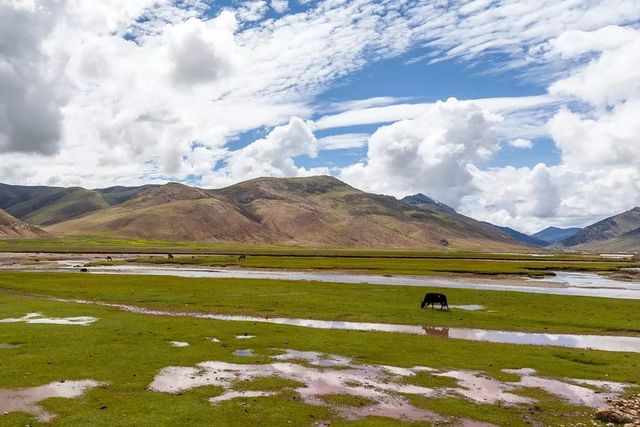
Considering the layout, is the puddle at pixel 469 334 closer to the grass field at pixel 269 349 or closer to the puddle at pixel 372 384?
the grass field at pixel 269 349

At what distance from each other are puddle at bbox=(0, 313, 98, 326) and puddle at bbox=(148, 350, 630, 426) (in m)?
15.1

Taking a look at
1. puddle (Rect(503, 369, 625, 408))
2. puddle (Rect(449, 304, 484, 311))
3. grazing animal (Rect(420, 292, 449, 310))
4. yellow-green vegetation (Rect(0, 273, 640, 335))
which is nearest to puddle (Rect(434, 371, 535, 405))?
puddle (Rect(503, 369, 625, 408))

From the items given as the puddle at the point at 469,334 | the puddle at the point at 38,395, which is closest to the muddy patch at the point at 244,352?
the puddle at the point at 469,334

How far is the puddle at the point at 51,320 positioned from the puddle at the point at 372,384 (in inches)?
595

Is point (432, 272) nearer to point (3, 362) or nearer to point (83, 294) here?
point (83, 294)

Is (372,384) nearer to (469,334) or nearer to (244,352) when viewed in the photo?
(244,352)

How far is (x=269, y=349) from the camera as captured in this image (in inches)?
1160

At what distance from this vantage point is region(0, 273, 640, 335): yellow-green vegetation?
42719 mm

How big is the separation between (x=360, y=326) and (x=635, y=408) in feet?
72.0

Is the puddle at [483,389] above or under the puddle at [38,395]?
under

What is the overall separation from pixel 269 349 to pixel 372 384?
844cm

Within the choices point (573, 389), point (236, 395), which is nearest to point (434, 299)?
point (573, 389)

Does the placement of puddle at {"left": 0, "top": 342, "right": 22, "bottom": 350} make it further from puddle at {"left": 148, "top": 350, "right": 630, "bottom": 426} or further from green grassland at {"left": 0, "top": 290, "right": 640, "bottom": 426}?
puddle at {"left": 148, "top": 350, "right": 630, "bottom": 426}

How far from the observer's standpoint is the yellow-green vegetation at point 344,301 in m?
42.7
